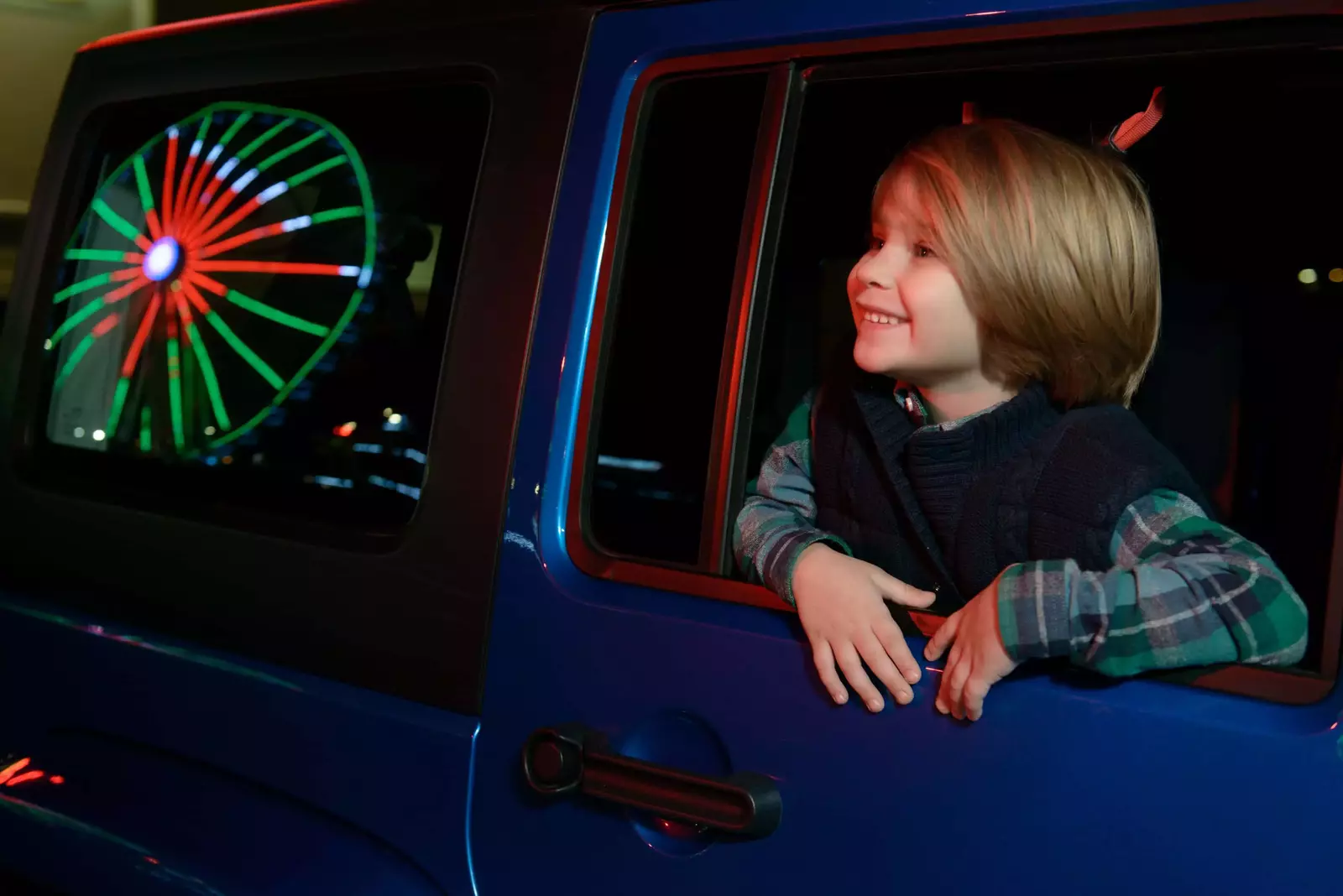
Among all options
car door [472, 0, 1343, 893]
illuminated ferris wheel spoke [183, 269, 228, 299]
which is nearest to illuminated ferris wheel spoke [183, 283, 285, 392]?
illuminated ferris wheel spoke [183, 269, 228, 299]

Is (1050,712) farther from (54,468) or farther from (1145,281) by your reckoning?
(54,468)

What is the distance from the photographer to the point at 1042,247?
1279 mm

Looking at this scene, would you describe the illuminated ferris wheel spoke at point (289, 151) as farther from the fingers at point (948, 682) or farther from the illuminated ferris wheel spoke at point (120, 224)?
the fingers at point (948, 682)

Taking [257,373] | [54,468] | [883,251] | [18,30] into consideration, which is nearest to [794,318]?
[883,251]

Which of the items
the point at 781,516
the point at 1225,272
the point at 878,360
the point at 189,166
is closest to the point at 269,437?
the point at 189,166

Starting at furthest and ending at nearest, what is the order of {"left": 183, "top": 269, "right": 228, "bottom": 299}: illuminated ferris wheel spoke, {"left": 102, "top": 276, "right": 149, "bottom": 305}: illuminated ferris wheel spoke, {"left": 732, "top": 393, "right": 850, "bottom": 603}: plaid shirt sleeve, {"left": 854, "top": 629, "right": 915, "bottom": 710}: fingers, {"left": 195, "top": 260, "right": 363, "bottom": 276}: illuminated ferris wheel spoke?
{"left": 102, "top": 276, "right": 149, "bottom": 305}: illuminated ferris wheel spoke
{"left": 183, "top": 269, "right": 228, "bottom": 299}: illuminated ferris wheel spoke
{"left": 195, "top": 260, "right": 363, "bottom": 276}: illuminated ferris wheel spoke
{"left": 732, "top": 393, "right": 850, "bottom": 603}: plaid shirt sleeve
{"left": 854, "top": 629, "right": 915, "bottom": 710}: fingers

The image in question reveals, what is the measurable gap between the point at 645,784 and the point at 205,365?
101 cm

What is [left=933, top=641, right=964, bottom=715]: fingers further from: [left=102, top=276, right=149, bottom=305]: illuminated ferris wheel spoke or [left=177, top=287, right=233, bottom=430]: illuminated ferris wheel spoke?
[left=102, top=276, right=149, bottom=305]: illuminated ferris wheel spoke

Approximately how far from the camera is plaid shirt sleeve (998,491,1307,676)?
1.00m

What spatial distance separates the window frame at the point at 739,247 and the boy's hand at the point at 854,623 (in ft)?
0.11

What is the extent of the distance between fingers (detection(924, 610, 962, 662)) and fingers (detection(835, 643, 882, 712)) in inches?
2.4

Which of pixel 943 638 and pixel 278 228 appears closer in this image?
pixel 943 638

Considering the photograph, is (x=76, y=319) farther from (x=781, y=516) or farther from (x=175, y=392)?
(x=781, y=516)

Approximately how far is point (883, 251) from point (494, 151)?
0.51m
